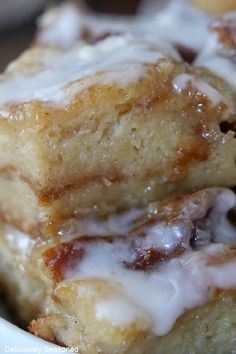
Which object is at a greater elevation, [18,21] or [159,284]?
[159,284]

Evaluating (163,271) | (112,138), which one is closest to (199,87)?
(112,138)

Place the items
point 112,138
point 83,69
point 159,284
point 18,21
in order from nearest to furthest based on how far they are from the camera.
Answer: point 159,284 → point 112,138 → point 83,69 → point 18,21

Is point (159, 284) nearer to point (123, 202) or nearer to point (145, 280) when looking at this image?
point (145, 280)

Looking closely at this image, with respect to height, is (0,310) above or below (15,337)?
below

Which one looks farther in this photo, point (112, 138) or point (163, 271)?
point (112, 138)

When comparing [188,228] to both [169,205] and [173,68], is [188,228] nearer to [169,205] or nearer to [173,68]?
[169,205]

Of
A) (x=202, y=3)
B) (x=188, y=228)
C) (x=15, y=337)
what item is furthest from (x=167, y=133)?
(x=202, y=3)

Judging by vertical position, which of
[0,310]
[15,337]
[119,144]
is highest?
[119,144]

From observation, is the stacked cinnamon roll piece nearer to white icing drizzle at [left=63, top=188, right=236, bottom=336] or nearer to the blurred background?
white icing drizzle at [left=63, top=188, right=236, bottom=336]
